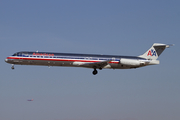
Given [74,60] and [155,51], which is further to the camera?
[155,51]

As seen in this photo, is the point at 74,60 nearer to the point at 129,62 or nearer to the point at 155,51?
the point at 129,62

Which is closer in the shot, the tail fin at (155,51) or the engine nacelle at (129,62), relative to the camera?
the engine nacelle at (129,62)

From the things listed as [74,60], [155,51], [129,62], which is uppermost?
[155,51]

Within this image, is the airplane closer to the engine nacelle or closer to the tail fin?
the engine nacelle

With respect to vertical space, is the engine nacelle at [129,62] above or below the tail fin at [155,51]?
below

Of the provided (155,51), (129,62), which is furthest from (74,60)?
(155,51)

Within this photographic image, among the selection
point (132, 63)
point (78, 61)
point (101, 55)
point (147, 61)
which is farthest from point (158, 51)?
point (78, 61)

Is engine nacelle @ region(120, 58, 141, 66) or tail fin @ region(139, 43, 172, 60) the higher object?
tail fin @ region(139, 43, 172, 60)

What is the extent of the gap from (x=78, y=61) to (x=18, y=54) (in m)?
11.1

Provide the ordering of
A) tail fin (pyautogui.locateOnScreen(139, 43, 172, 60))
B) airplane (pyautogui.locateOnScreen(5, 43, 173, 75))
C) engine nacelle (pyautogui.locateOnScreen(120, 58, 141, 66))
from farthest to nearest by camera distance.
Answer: tail fin (pyautogui.locateOnScreen(139, 43, 172, 60)) → engine nacelle (pyautogui.locateOnScreen(120, 58, 141, 66)) → airplane (pyautogui.locateOnScreen(5, 43, 173, 75))

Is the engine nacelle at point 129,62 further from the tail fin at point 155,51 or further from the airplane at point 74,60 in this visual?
the tail fin at point 155,51

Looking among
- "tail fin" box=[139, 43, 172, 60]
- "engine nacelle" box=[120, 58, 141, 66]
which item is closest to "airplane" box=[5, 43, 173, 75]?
"engine nacelle" box=[120, 58, 141, 66]

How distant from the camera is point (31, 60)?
179 ft

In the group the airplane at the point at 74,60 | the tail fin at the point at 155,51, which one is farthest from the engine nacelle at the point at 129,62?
the tail fin at the point at 155,51
